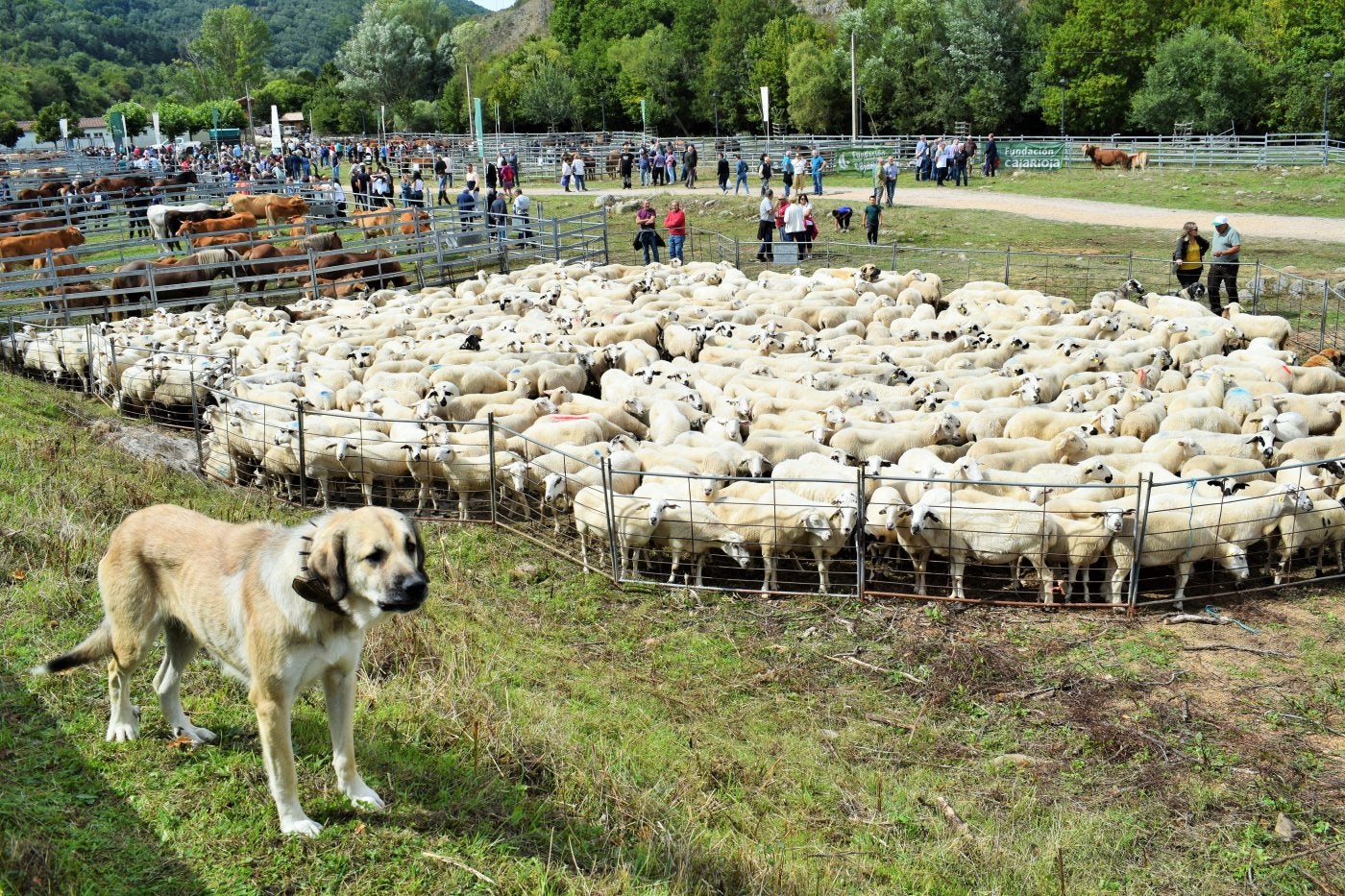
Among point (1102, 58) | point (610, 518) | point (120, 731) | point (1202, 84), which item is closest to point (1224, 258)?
point (610, 518)

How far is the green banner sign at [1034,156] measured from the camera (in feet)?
151

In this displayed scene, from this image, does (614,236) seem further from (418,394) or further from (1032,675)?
(1032,675)

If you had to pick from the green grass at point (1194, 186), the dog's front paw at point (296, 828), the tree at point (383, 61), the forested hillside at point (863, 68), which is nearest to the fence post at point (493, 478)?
the dog's front paw at point (296, 828)

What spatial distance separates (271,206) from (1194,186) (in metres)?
27.7

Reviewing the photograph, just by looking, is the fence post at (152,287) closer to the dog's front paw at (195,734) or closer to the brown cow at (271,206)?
the brown cow at (271,206)

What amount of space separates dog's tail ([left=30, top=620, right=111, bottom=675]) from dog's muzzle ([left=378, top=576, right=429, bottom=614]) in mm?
1895

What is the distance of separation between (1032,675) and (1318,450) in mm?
5459

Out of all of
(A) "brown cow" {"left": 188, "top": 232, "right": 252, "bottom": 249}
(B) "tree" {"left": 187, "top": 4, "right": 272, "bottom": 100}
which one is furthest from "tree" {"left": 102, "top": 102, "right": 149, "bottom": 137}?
(A) "brown cow" {"left": 188, "top": 232, "right": 252, "bottom": 249}

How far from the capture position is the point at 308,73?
12962 centimetres

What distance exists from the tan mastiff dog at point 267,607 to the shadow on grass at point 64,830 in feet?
1.18

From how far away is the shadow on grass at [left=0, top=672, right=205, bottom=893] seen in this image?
16.1 ft

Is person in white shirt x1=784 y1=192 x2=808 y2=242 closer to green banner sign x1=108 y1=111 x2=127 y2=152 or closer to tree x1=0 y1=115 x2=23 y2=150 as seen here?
green banner sign x1=108 y1=111 x2=127 y2=152

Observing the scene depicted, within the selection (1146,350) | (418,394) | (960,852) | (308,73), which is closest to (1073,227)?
(1146,350)

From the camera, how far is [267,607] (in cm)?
513
